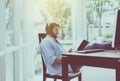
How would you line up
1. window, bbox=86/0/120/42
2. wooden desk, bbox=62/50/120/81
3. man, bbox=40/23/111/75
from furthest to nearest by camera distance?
window, bbox=86/0/120/42 → man, bbox=40/23/111/75 → wooden desk, bbox=62/50/120/81

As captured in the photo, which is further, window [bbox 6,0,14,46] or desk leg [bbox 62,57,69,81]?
window [bbox 6,0,14,46]

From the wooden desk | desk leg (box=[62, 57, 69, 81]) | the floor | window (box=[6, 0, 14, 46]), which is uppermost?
window (box=[6, 0, 14, 46])

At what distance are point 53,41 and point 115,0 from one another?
1887 millimetres

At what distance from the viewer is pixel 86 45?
12.0ft

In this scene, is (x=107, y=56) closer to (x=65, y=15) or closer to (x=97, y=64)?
(x=97, y=64)

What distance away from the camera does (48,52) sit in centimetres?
358

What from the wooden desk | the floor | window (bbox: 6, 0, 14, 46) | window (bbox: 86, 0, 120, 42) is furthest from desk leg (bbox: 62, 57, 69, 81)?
window (bbox: 86, 0, 120, 42)

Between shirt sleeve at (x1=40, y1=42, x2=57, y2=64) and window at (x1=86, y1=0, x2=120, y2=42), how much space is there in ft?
5.30

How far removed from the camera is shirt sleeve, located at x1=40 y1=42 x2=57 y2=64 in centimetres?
355

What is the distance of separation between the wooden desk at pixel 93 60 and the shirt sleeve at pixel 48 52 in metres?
0.57

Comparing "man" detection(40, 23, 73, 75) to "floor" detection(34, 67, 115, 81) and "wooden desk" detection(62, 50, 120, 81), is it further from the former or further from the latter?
"floor" detection(34, 67, 115, 81)

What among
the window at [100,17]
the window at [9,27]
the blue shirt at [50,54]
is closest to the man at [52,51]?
the blue shirt at [50,54]

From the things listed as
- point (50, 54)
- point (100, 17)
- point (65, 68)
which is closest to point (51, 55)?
point (50, 54)

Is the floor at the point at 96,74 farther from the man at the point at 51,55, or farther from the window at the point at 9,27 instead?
the window at the point at 9,27
